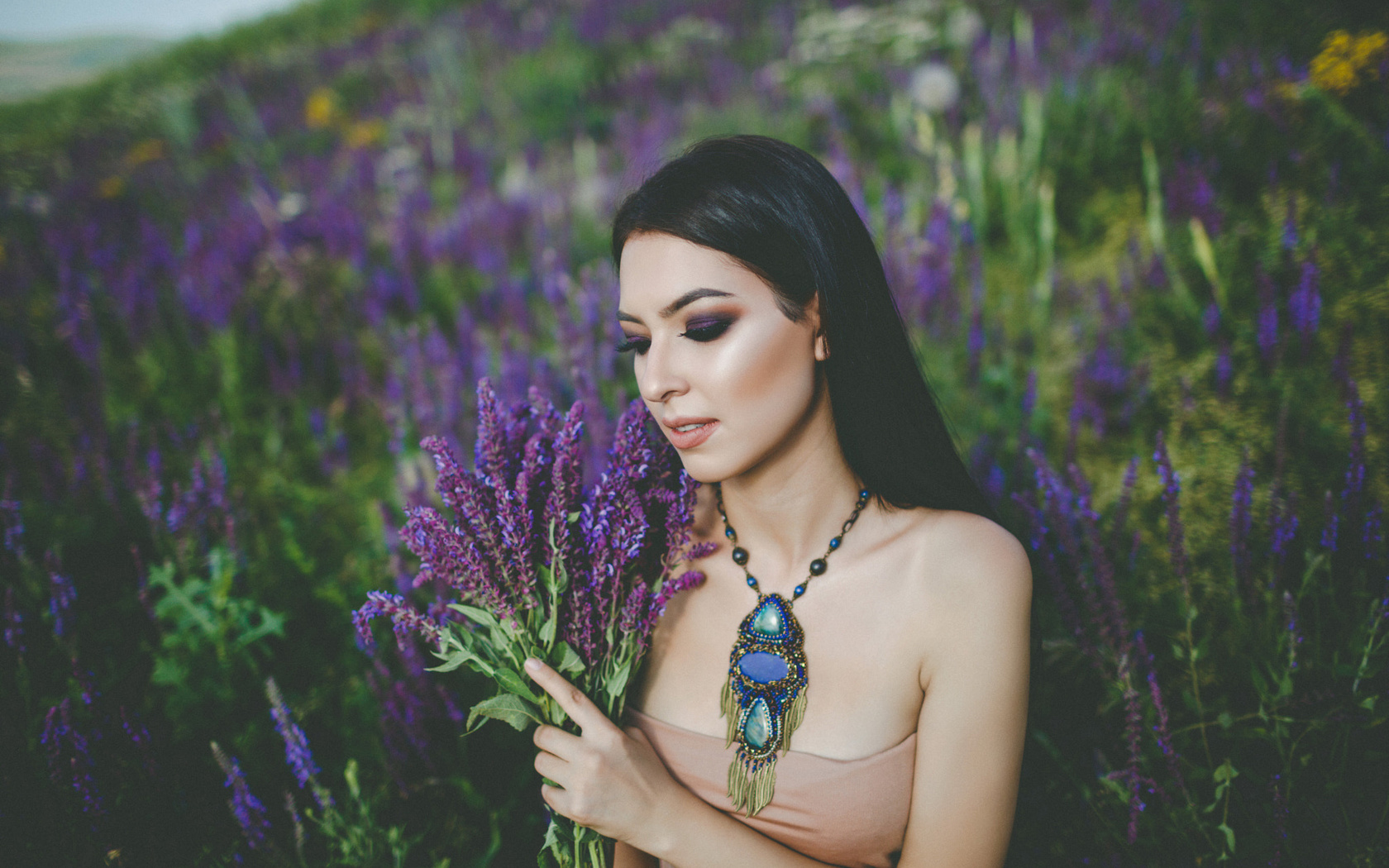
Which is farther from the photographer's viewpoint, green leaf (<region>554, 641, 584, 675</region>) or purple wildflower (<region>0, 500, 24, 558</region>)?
purple wildflower (<region>0, 500, 24, 558</region>)

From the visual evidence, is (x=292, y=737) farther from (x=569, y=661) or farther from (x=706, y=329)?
(x=706, y=329)

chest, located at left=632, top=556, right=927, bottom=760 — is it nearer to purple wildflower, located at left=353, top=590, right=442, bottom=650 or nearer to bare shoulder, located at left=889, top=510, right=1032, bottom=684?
bare shoulder, located at left=889, top=510, right=1032, bottom=684

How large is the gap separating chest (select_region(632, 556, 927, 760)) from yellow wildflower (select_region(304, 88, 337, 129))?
814 cm

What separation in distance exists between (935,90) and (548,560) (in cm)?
447

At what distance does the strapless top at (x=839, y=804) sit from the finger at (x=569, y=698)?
1.09ft

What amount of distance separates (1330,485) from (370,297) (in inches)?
A: 169

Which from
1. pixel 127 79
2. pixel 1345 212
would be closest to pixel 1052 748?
pixel 1345 212

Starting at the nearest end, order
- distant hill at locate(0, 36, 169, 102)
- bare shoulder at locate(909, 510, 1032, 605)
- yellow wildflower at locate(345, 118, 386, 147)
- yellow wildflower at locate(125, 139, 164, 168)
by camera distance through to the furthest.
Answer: bare shoulder at locate(909, 510, 1032, 605)
yellow wildflower at locate(345, 118, 386, 147)
yellow wildflower at locate(125, 139, 164, 168)
distant hill at locate(0, 36, 169, 102)

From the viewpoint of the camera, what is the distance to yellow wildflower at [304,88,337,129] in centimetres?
751

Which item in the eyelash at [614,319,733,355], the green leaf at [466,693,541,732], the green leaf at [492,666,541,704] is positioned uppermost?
the eyelash at [614,319,733,355]

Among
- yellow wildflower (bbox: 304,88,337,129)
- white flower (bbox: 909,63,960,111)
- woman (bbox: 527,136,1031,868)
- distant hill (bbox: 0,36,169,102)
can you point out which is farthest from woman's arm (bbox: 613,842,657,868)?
distant hill (bbox: 0,36,169,102)

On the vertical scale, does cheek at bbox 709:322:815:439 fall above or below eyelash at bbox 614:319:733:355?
below

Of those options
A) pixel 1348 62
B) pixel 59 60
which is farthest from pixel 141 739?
pixel 59 60

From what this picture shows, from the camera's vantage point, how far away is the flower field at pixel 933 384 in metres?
1.56
